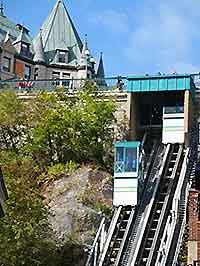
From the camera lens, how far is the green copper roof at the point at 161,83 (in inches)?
1603

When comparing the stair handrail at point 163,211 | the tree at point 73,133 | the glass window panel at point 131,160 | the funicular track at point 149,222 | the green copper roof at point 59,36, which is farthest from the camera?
the green copper roof at point 59,36

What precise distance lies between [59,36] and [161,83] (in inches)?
1262

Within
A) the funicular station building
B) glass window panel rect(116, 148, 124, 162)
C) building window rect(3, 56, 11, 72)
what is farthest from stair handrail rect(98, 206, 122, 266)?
building window rect(3, 56, 11, 72)

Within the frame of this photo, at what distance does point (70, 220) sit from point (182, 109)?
38.9 ft

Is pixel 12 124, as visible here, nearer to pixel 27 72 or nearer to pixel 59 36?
pixel 27 72

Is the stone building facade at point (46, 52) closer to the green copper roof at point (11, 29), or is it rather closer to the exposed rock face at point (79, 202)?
the green copper roof at point (11, 29)

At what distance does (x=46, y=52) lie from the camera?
227 ft

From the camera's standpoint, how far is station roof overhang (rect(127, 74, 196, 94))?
1603 inches

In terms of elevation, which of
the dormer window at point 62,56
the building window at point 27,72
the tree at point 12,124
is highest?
the dormer window at point 62,56

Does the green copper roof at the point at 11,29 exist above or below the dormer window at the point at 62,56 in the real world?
above

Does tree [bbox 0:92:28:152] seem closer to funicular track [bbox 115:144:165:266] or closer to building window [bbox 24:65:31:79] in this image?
funicular track [bbox 115:144:165:266]

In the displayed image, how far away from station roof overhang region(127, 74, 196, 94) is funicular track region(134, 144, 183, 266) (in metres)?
3.86

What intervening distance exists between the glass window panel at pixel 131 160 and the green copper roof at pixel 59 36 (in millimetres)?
34064

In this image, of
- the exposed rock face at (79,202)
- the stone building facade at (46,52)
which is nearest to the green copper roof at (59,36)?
the stone building facade at (46,52)
